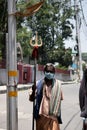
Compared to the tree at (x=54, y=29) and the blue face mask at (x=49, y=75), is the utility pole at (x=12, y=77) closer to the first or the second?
the blue face mask at (x=49, y=75)

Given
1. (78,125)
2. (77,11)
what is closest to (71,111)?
(78,125)

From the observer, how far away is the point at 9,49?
341 inches

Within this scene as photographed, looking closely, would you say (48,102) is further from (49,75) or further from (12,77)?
(12,77)

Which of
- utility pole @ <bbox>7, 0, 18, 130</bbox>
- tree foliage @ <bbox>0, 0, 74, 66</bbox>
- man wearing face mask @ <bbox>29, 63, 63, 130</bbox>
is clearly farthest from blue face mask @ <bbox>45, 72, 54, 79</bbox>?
Result: tree foliage @ <bbox>0, 0, 74, 66</bbox>

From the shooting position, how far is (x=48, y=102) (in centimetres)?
759

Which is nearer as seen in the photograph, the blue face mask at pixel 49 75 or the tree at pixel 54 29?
the blue face mask at pixel 49 75

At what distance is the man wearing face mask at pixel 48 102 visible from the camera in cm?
756

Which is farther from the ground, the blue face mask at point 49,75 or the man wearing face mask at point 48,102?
the blue face mask at point 49,75

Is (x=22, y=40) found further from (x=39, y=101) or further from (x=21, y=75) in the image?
(x=39, y=101)

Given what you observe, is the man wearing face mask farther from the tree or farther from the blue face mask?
the tree

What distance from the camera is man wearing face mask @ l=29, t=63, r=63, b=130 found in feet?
24.8

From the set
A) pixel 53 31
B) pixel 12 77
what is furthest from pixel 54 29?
pixel 12 77

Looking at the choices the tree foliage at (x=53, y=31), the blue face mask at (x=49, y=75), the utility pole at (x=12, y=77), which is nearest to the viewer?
the blue face mask at (x=49, y=75)

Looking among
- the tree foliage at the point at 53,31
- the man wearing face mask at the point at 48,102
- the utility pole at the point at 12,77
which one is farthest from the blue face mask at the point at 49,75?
the tree foliage at the point at 53,31
